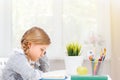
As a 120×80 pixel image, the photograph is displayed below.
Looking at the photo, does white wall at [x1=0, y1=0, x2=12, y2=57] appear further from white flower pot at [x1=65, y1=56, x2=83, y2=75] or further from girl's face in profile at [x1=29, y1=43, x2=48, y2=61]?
girl's face in profile at [x1=29, y1=43, x2=48, y2=61]

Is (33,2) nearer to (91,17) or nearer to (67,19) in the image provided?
(67,19)

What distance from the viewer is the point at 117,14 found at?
2367 mm

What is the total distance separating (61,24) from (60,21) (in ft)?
0.10

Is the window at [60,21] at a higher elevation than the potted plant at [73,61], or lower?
higher

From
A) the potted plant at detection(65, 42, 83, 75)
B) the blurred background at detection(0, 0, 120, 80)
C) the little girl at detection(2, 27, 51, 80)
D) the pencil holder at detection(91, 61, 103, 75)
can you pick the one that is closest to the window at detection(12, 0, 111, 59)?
the blurred background at detection(0, 0, 120, 80)

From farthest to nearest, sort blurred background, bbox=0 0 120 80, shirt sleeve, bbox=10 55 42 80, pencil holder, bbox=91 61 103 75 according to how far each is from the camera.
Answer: blurred background, bbox=0 0 120 80
pencil holder, bbox=91 61 103 75
shirt sleeve, bbox=10 55 42 80

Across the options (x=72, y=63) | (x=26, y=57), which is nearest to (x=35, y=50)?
(x=26, y=57)

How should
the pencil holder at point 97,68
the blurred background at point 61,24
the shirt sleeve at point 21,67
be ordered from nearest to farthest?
the shirt sleeve at point 21,67 < the pencil holder at point 97,68 < the blurred background at point 61,24

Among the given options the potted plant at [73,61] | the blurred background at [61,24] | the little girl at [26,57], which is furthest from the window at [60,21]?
the little girl at [26,57]

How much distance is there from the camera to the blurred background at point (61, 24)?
7.90ft

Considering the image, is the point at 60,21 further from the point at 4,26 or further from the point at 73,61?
the point at 73,61

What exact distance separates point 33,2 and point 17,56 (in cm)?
128

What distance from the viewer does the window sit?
241 centimetres

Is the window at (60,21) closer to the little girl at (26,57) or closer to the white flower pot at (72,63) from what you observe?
the white flower pot at (72,63)
